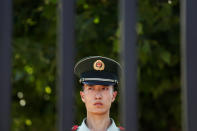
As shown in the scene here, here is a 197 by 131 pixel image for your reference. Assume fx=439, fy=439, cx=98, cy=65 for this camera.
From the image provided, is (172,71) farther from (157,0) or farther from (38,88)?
(38,88)

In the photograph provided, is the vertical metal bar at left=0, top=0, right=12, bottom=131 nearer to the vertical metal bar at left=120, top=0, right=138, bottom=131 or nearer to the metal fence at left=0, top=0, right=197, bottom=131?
the metal fence at left=0, top=0, right=197, bottom=131

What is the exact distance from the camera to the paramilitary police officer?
5.07 feet

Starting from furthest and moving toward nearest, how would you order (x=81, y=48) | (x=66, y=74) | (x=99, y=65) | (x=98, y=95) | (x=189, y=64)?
1. (x=81, y=48)
2. (x=189, y=64)
3. (x=66, y=74)
4. (x=99, y=65)
5. (x=98, y=95)

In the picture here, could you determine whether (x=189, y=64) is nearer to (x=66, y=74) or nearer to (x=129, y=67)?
(x=129, y=67)

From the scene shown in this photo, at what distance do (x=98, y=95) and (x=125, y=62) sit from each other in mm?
698

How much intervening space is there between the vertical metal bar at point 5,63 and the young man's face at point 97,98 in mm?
780

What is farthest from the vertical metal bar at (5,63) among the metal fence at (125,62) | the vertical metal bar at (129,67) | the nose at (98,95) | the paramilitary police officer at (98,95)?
the nose at (98,95)

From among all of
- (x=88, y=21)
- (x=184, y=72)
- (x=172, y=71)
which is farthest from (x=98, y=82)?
(x=172, y=71)

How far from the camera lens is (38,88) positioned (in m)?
3.29

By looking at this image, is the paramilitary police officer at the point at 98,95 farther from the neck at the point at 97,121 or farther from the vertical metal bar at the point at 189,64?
the vertical metal bar at the point at 189,64

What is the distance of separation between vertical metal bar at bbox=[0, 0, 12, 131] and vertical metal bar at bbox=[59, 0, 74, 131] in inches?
10.7

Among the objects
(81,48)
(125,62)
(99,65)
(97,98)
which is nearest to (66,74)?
(125,62)

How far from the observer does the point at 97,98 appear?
1.54m

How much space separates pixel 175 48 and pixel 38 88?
115 centimetres
